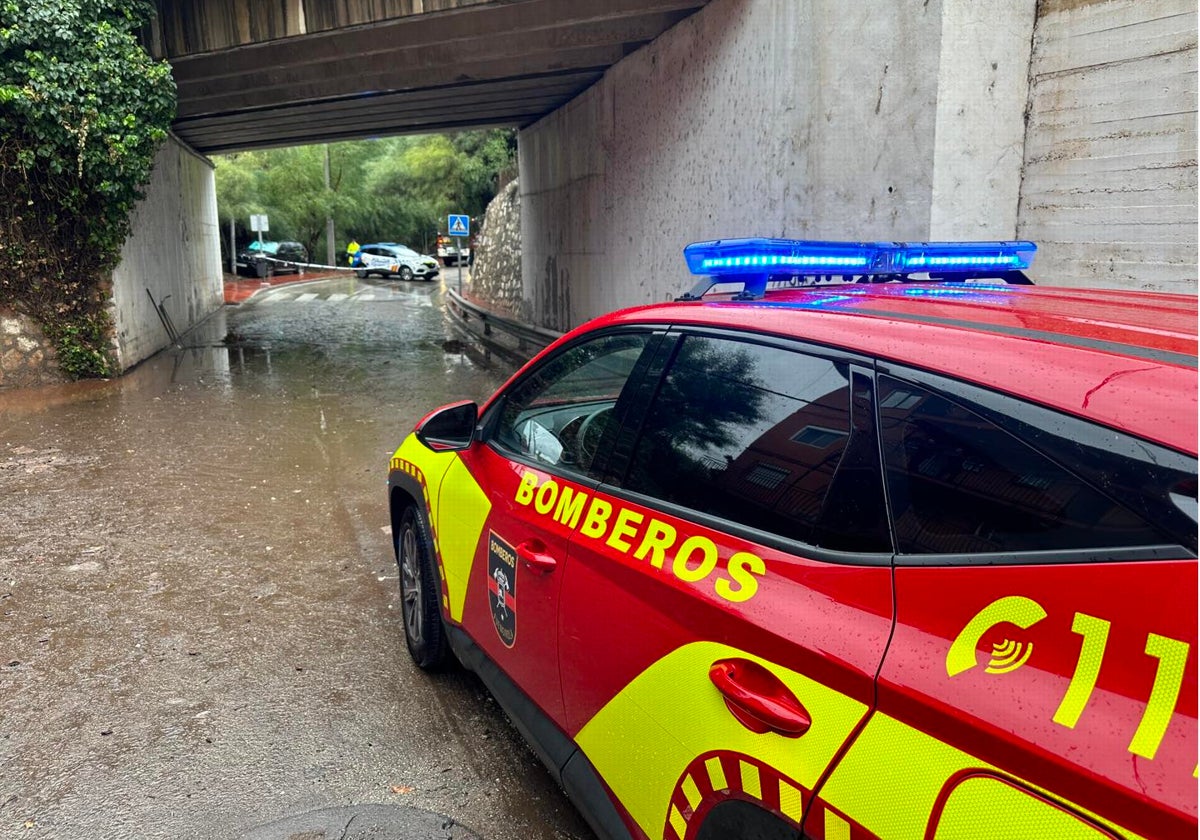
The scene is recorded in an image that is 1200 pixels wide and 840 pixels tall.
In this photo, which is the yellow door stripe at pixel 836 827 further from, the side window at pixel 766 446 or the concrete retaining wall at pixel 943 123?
the concrete retaining wall at pixel 943 123

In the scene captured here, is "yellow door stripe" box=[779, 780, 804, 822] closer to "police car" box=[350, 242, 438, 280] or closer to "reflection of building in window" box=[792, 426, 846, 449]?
"reflection of building in window" box=[792, 426, 846, 449]

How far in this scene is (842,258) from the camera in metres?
2.53

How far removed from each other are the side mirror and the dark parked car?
34770 mm

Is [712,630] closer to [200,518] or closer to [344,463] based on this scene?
[200,518]

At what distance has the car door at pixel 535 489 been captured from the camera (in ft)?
7.64

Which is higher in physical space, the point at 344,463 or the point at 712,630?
the point at 712,630

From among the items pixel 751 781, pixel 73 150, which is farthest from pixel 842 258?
pixel 73 150

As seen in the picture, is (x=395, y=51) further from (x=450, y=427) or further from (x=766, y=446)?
(x=766, y=446)

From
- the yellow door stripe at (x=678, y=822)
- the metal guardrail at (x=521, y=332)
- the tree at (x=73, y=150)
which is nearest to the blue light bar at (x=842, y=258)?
the yellow door stripe at (x=678, y=822)

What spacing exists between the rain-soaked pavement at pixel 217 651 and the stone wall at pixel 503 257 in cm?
1108

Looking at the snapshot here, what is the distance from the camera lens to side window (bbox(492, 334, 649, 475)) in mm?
2385

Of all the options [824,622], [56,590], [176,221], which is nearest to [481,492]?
[824,622]

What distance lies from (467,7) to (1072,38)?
20.5 ft

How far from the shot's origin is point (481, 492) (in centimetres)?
281
